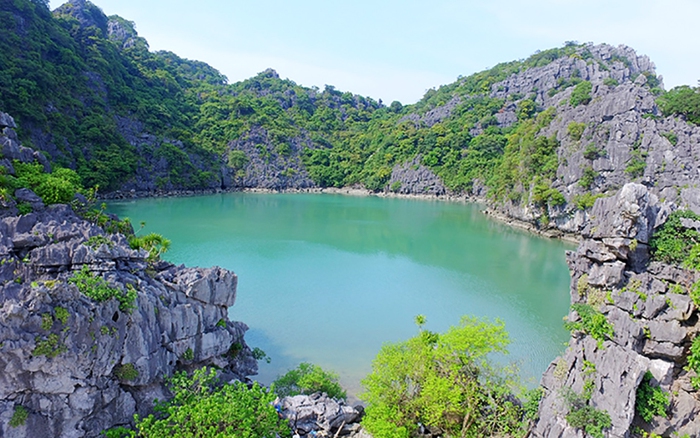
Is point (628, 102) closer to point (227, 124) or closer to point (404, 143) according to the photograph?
point (404, 143)

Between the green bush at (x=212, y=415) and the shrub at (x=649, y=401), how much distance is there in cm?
809

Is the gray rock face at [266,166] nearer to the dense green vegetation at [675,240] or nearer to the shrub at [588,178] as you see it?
the shrub at [588,178]

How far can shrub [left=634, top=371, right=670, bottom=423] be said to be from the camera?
341 inches

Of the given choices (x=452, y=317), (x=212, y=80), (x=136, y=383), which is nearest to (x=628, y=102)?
(x=452, y=317)

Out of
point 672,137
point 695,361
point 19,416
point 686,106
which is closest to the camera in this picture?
point 19,416

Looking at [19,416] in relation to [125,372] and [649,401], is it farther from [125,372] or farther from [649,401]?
[649,401]

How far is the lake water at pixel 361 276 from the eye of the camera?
668 inches

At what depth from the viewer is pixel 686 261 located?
9.74 meters

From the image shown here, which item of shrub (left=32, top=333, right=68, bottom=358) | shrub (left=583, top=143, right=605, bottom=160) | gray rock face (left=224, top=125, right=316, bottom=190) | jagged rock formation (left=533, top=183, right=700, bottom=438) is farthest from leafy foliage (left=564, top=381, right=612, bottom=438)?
gray rock face (left=224, top=125, right=316, bottom=190)

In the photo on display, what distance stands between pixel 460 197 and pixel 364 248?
44.2m

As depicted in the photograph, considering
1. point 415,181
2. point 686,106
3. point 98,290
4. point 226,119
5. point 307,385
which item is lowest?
point 307,385

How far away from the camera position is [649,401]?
873cm

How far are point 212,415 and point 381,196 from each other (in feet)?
233

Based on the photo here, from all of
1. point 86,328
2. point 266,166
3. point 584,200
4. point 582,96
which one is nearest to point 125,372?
point 86,328
